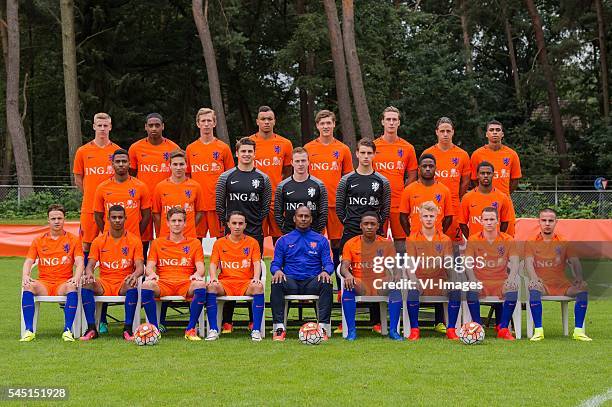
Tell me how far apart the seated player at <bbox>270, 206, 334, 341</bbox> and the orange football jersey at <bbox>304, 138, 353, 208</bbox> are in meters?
0.91

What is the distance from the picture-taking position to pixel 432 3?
1544 inches

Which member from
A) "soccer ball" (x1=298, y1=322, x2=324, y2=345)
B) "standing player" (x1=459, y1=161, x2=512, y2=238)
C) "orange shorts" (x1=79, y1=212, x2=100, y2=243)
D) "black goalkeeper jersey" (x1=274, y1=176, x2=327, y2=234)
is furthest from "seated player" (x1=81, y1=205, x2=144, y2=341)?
"standing player" (x1=459, y1=161, x2=512, y2=238)

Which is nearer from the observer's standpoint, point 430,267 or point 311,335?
point 311,335

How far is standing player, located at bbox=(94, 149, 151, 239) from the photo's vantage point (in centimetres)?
919

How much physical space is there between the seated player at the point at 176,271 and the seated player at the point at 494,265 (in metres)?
2.57

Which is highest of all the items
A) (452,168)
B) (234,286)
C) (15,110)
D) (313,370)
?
(15,110)

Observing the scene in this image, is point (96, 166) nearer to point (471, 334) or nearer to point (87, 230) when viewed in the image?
point (87, 230)

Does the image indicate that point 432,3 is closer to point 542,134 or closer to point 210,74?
point 542,134

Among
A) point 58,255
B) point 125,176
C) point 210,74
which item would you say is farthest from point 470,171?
point 210,74

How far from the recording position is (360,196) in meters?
9.09

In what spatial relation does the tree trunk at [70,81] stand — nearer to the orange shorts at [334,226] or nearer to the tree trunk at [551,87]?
the tree trunk at [551,87]

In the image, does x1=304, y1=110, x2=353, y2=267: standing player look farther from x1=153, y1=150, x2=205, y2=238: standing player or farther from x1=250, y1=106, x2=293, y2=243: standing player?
x1=153, y1=150, x2=205, y2=238: standing player

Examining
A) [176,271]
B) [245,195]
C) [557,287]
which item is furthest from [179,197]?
[557,287]

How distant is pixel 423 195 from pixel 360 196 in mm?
644
